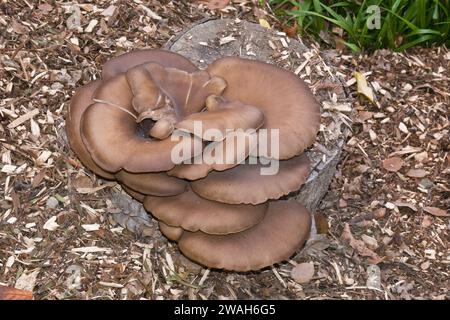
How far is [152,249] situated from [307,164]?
1083mm

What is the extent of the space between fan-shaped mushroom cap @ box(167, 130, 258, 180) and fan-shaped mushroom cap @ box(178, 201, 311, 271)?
47 centimetres

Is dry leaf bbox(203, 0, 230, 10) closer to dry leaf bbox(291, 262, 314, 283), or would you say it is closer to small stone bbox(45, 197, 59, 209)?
small stone bbox(45, 197, 59, 209)

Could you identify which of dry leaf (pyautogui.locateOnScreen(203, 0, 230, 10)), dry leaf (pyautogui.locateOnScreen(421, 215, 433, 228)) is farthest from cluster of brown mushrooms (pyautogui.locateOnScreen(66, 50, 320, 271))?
dry leaf (pyautogui.locateOnScreen(203, 0, 230, 10))

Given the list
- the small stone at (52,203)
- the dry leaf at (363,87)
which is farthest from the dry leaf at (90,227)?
the dry leaf at (363,87)

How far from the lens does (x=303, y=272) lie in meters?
4.06

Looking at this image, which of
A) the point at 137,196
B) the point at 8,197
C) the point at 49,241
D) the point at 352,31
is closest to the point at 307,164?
the point at 137,196

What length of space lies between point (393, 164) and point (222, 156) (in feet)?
6.69

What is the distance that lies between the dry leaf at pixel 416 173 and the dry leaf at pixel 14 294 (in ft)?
8.91

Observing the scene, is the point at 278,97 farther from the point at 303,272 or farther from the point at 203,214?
the point at 303,272

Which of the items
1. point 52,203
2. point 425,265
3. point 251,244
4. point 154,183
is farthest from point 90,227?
point 425,265

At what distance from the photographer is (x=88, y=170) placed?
13.5ft

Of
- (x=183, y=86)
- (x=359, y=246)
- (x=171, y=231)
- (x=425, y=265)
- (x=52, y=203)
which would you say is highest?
(x=183, y=86)

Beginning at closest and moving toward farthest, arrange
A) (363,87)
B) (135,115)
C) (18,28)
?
(135,115)
(18,28)
(363,87)

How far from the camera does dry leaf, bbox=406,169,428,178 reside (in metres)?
4.80
